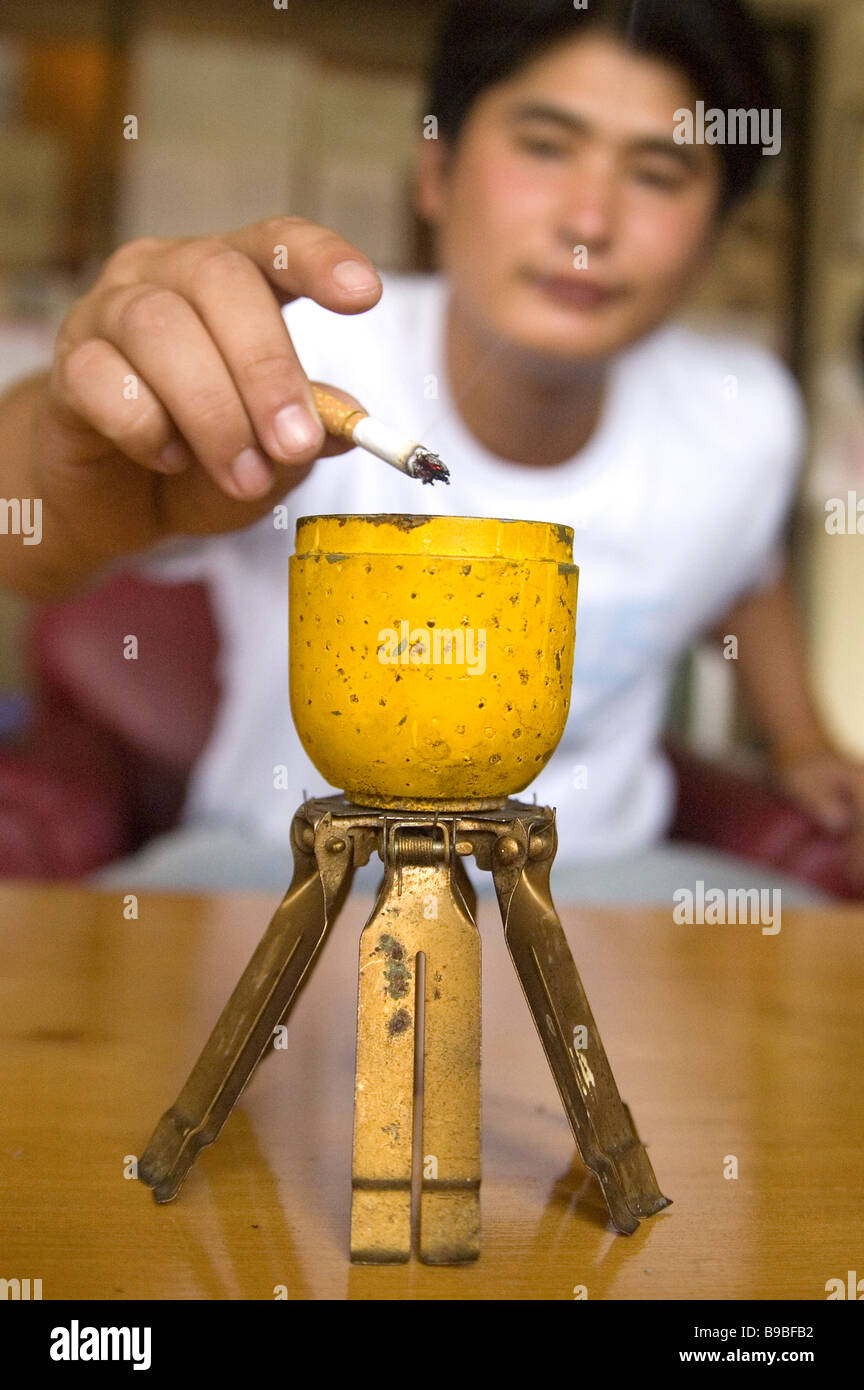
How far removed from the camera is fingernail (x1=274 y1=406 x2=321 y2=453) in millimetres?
529

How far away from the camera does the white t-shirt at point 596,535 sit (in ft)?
4.19

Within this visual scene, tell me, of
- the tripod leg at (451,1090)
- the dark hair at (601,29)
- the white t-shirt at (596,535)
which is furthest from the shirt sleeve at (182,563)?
the tripod leg at (451,1090)

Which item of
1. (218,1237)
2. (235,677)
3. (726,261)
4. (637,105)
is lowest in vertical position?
(218,1237)

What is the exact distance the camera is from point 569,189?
Answer: 1.03m

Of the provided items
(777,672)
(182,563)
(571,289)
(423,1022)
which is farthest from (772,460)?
(423,1022)

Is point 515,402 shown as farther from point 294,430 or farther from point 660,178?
point 294,430

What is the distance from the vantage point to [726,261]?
2.89 m

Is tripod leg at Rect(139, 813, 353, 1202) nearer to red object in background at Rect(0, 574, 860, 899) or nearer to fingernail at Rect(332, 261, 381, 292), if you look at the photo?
fingernail at Rect(332, 261, 381, 292)

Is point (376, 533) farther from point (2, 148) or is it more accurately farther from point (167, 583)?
point (2, 148)

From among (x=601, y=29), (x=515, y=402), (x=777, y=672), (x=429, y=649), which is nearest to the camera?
(x=429, y=649)

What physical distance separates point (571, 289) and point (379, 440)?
0.65 meters

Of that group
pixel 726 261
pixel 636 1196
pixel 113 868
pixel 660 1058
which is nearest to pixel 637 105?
pixel 660 1058

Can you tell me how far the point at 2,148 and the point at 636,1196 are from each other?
278 cm

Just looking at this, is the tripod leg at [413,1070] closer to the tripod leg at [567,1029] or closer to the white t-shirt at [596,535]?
the tripod leg at [567,1029]
